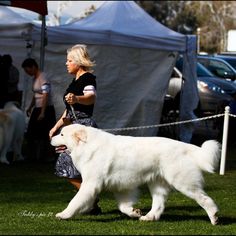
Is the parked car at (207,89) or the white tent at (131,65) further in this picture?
the parked car at (207,89)

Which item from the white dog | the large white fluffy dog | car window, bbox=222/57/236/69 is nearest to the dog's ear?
the large white fluffy dog

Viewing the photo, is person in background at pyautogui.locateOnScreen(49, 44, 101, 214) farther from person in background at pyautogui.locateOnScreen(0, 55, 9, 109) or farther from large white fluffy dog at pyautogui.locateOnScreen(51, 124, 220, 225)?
person in background at pyautogui.locateOnScreen(0, 55, 9, 109)

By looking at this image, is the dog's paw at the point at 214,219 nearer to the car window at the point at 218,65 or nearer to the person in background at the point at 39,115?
the person in background at the point at 39,115

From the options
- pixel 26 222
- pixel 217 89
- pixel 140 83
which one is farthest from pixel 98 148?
pixel 217 89

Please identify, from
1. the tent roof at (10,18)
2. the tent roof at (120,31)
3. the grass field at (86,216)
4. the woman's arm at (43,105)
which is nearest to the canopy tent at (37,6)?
the tent roof at (10,18)

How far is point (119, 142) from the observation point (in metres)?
7.38

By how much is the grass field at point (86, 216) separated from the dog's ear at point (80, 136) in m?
0.82

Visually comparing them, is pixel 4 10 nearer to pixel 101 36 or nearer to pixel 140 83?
pixel 101 36

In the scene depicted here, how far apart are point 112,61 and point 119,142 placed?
8.84m

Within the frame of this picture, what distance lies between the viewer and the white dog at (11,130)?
41.8 feet

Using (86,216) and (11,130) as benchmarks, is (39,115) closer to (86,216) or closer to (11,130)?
(11,130)

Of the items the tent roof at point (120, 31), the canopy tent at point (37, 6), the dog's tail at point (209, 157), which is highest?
the canopy tent at point (37, 6)

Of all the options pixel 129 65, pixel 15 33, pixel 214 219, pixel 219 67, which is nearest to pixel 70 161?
pixel 214 219

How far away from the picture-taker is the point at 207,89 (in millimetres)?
19562
